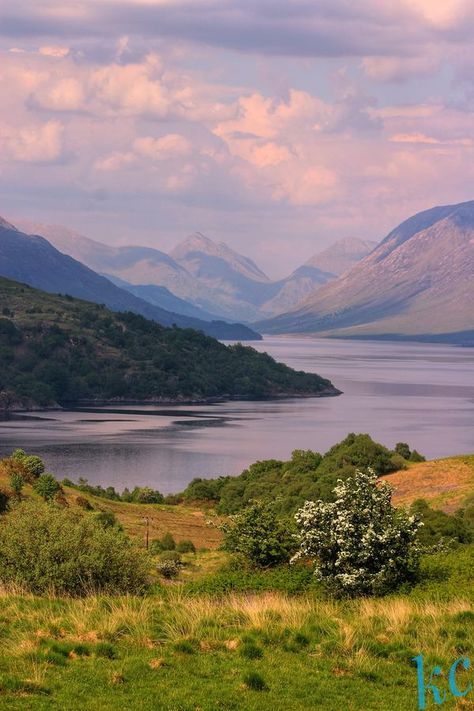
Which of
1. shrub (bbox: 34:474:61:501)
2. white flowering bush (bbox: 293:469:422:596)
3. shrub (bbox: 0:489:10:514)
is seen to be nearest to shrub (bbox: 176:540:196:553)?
shrub (bbox: 0:489:10:514)

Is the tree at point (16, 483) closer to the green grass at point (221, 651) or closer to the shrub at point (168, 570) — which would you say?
the shrub at point (168, 570)

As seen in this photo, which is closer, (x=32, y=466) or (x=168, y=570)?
(x=168, y=570)

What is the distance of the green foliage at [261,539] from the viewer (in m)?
33.4

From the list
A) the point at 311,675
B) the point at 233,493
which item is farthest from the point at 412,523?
the point at 233,493

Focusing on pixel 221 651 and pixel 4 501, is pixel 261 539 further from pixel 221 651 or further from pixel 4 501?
pixel 4 501

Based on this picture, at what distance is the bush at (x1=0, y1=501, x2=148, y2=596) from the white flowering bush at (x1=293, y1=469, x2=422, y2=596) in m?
4.90

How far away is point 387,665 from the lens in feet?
65.4

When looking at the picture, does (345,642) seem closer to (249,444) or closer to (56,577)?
(56,577)

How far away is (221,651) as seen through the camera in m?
20.6

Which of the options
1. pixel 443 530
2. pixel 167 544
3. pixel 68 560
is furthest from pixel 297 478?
pixel 68 560

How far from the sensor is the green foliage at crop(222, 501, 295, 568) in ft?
110

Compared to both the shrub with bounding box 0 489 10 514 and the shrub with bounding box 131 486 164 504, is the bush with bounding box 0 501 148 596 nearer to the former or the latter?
the shrub with bounding box 0 489 10 514

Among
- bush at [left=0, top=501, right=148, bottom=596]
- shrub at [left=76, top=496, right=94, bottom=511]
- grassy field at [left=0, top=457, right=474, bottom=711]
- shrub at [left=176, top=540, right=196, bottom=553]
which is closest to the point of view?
grassy field at [left=0, top=457, right=474, bottom=711]

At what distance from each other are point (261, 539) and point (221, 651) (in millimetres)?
12872
